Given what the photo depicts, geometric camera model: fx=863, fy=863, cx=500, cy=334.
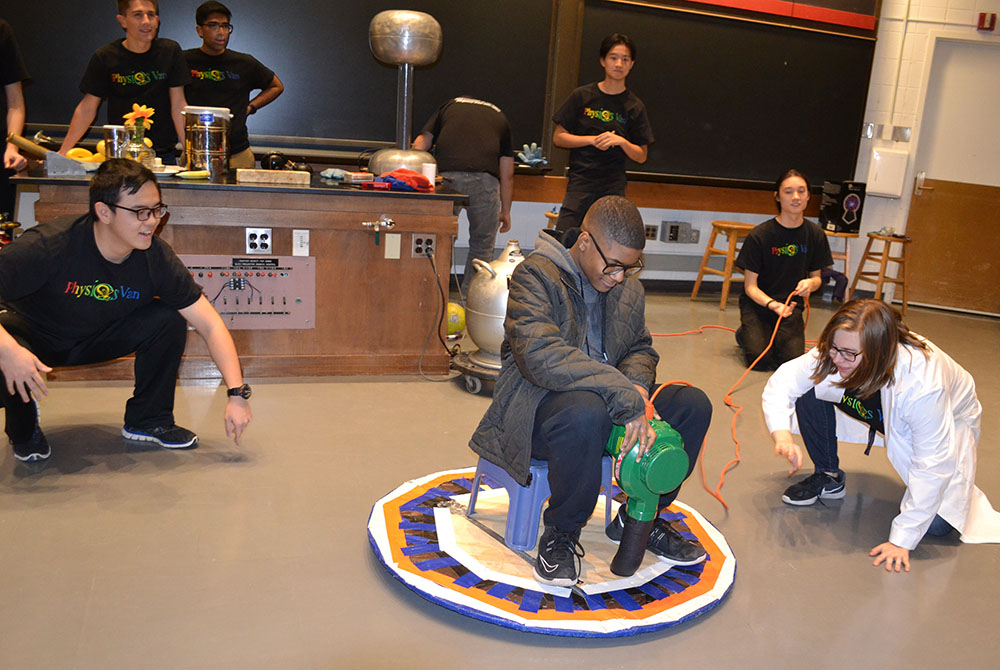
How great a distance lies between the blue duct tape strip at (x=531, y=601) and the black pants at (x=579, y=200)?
3275mm

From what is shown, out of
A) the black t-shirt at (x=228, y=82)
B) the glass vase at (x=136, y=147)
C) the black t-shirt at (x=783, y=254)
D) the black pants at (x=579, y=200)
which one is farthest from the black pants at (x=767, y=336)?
the glass vase at (x=136, y=147)

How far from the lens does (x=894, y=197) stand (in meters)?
7.29

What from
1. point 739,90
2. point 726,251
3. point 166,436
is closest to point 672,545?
point 166,436

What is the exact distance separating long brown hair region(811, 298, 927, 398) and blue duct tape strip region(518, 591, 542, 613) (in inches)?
48.2

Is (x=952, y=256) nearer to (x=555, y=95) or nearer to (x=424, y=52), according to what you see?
(x=555, y=95)

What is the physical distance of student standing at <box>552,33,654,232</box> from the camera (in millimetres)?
5234

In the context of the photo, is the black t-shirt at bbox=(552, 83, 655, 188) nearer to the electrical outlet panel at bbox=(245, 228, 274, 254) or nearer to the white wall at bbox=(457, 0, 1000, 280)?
the white wall at bbox=(457, 0, 1000, 280)

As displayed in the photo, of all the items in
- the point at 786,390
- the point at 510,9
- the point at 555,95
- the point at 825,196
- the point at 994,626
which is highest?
the point at 510,9

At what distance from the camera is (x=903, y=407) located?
106 inches

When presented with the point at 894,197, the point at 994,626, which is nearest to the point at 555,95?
the point at 894,197

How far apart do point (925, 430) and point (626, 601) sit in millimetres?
1118

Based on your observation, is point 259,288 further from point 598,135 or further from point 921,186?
point 921,186

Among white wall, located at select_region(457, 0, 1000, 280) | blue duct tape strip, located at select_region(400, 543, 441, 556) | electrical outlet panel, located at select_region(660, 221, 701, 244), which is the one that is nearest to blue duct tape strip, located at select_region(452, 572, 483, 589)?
blue duct tape strip, located at select_region(400, 543, 441, 556)

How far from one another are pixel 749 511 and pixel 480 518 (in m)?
0.99
